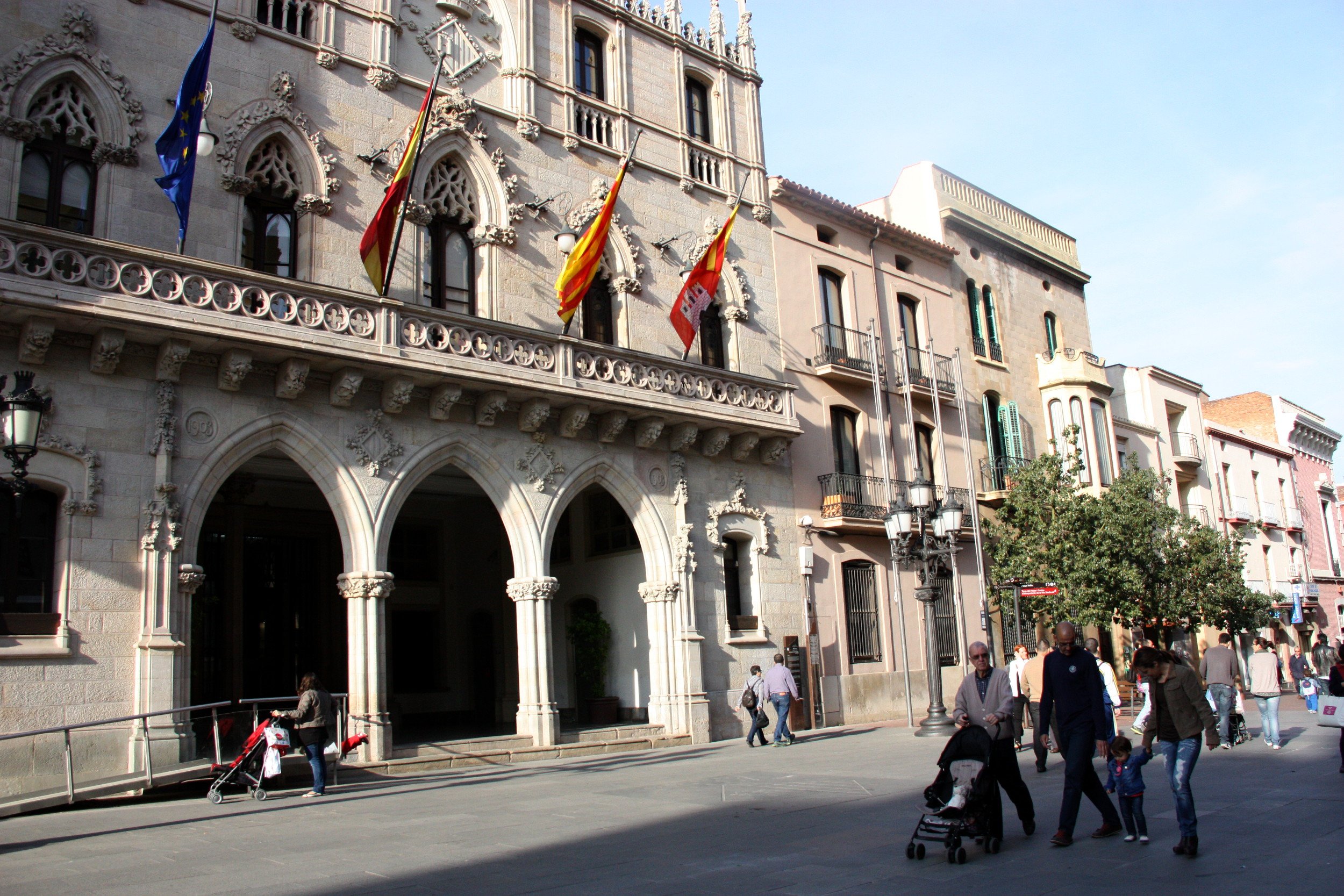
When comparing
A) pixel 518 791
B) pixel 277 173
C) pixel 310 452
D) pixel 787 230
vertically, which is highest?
pixel 787 230

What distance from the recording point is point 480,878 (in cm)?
A: 754

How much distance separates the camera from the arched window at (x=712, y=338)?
76.5 ft

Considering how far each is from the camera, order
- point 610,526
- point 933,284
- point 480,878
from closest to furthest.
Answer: point 480,878, point 610,526, point 933,284

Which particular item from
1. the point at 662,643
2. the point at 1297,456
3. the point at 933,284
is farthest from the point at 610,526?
the point at 1297,456

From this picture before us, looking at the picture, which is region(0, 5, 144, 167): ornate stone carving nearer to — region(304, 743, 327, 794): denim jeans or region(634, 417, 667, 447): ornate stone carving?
region(304, 743, 327, 794): denim jeans

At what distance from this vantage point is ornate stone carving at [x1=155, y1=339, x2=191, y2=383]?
1490 centimetres

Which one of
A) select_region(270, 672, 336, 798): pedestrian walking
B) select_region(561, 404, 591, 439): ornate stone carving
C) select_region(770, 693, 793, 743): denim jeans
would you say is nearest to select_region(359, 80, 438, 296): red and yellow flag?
select_region(561, 404, 591, 439): ornate stone carving

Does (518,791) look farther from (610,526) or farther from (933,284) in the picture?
(933,284)

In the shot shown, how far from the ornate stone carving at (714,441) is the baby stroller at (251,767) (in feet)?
34.9

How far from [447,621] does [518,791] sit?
11671 mm

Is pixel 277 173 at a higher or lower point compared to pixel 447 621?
higher


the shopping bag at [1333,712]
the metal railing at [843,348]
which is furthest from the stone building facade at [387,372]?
the shopping bag at [1333,712]

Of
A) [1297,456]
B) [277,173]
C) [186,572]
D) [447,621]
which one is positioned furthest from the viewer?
[1297,456]

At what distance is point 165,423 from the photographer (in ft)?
49.3
